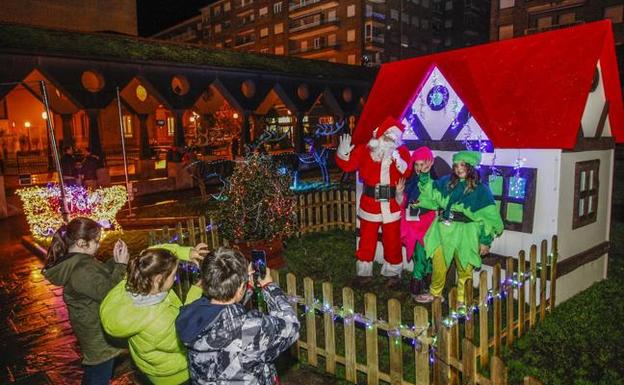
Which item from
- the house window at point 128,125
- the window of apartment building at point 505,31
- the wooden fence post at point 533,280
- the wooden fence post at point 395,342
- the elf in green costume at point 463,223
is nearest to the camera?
the wooden fence post at point 395,342

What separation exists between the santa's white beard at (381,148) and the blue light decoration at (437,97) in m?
0.98

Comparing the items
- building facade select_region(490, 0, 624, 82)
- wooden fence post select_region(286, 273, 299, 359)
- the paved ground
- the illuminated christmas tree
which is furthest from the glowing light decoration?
building facade select_region(490, 0, 624, 82)

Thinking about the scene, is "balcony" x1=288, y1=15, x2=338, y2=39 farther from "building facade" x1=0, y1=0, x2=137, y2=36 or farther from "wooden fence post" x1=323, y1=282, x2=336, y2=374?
"wooden fence post" x1=323, y1=282, x2=336, y2=374

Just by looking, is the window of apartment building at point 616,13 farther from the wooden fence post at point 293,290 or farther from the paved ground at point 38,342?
the paved ground at point 38,342

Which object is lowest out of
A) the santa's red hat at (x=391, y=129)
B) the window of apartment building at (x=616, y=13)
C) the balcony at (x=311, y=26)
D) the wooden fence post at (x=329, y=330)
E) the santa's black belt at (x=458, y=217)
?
the wooden fence post at (x=329, y=330)

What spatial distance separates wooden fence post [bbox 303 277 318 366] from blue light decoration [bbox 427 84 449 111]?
149 inches

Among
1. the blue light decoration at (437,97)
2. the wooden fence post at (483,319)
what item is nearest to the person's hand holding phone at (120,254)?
the wooden fence post at (483,319)

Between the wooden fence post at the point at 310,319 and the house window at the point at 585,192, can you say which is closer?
the wooden fence post at the point at 310,319

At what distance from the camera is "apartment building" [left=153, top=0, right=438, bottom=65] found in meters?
60.5

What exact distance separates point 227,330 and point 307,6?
6862cm

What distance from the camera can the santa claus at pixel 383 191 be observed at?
6566 millimetres

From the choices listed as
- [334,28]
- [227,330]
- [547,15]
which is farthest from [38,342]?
[334,28]

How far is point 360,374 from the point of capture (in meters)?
4.50

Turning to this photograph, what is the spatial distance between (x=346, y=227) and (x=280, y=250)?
3.43 meters
